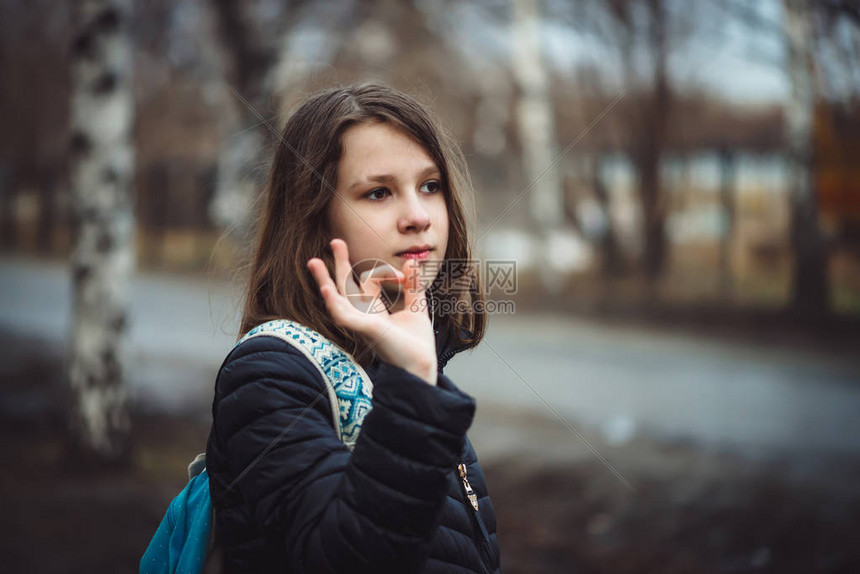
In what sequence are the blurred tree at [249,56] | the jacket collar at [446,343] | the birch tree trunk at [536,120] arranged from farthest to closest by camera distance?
the birch tree trunk at [536,120]
the blurred tree at [249,56]
the jacket collar at [446,343]

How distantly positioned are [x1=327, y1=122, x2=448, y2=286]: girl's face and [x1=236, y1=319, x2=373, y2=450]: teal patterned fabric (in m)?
0.18

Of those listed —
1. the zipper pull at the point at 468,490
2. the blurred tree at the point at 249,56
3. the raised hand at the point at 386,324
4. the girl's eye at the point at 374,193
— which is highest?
the blurred tree at the point at 249,56

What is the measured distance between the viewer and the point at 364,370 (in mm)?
1375

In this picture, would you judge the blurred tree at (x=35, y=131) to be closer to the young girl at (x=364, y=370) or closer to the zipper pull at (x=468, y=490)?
the young girl at (x=364, y=370)

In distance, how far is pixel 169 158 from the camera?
1795 centimetres

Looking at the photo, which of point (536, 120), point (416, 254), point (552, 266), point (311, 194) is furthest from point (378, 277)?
point (536, 120)

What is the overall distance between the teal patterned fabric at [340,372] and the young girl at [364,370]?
0.8 inches

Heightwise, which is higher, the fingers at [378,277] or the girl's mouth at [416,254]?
the girl's mouth at [416,254]

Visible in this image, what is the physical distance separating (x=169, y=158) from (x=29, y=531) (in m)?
15.0

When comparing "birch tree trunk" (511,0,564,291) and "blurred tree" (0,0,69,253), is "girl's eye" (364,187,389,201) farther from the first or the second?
"blurred tree" (0,0,69,253)

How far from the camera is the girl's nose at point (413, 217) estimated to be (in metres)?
1.42

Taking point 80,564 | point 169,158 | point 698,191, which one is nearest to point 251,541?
point 80,564

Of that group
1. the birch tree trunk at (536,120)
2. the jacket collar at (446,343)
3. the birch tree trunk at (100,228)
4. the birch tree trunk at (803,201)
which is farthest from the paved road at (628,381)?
the jacket collar at (446,343)

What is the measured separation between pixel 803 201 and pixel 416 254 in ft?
27.6
